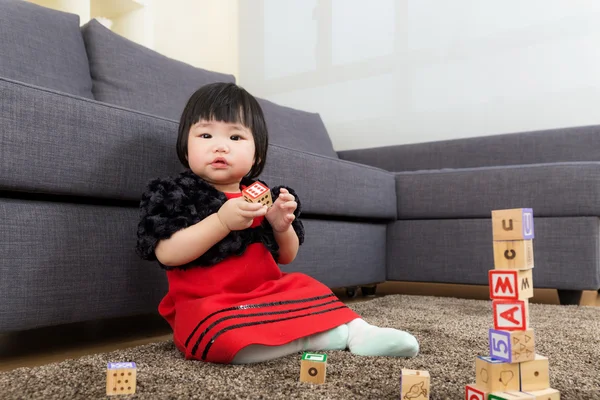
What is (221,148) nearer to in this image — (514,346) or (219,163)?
(219,163)

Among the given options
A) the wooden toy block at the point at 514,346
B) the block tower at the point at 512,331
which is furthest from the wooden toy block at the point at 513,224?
the wooden toy block at the point at 514,346

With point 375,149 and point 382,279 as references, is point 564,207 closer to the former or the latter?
point 382,279

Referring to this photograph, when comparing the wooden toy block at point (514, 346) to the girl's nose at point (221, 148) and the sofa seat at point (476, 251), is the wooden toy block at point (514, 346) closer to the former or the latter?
the girl's nose at point (221, 148)

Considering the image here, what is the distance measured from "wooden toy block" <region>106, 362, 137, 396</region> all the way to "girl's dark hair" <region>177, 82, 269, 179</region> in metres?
0.48

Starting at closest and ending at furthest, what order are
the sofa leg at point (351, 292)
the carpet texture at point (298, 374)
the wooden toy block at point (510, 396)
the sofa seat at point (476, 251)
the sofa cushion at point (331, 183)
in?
the wooden toy block at point (510, 396), the carpet texture at point (298, 374), the sofa cushion at point (331, 183), the sofa seat at point (476, 251), the sofa leg at point (351, 292)

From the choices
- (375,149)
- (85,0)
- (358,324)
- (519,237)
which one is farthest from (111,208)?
(375,149)

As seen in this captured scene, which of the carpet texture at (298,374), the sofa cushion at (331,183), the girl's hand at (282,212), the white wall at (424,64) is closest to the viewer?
the carpet texture at (298,374)

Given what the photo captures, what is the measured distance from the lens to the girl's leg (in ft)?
2.75

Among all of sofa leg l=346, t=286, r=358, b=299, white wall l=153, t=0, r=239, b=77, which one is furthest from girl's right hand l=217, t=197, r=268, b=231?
white wall l=153, t=0, r=239, b=77

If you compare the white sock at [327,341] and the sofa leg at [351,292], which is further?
the sofa leg at [351,292]

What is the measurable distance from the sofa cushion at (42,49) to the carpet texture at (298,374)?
2.99 feet

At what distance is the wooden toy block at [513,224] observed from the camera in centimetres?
60

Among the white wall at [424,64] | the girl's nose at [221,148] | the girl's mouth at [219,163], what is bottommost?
the girl's mouth at [219,163]

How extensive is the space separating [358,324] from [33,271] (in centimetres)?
58
